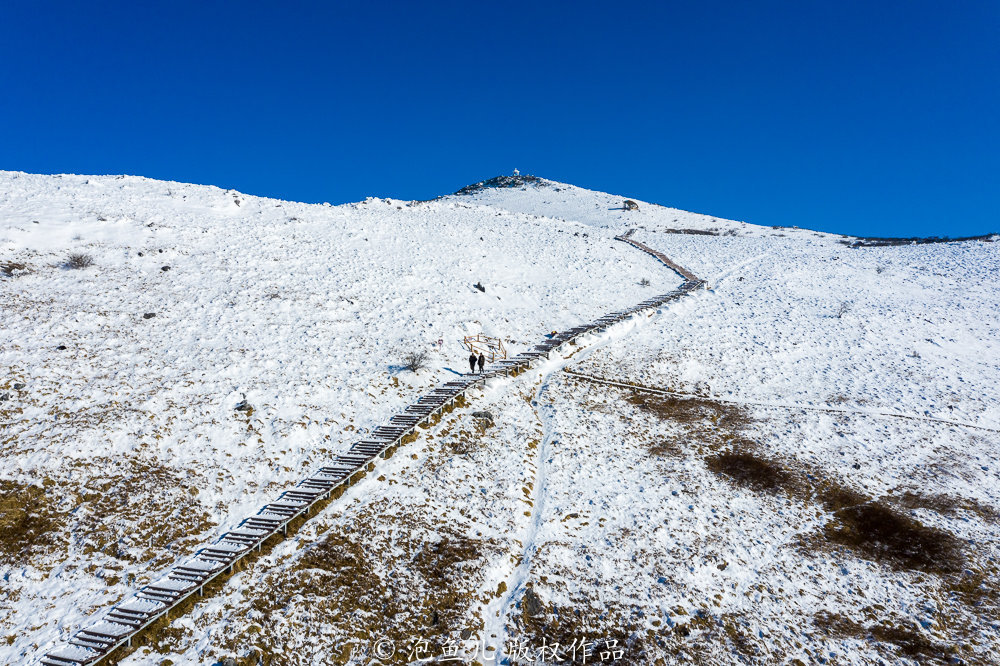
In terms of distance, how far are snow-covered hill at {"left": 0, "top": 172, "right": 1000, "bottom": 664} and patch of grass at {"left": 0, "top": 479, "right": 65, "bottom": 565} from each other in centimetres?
7

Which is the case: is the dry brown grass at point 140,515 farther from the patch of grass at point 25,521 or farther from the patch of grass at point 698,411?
the patch of grass at point 698,411

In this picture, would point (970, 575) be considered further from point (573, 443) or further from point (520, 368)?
point (520, 368)

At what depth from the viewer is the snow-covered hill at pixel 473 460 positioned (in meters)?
12.7

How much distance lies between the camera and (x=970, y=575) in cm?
1487

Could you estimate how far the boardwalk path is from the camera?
10898mm

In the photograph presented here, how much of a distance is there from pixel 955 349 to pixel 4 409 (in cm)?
4946

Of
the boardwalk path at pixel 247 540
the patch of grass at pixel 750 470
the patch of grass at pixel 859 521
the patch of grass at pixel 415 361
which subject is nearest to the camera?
the boardwalk path at pixel 247 540

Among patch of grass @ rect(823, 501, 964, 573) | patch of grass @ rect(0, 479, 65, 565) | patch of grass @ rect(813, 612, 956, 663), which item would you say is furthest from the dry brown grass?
patch of grass @ rect(823, 501, 964, 573)

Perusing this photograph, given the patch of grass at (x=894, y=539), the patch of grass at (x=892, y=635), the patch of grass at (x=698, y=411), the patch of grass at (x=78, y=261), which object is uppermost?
the patch of grass at (x=78, y=261)

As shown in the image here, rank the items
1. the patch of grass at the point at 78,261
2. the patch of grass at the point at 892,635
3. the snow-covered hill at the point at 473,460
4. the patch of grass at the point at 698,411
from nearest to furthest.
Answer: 1. the patch of grass at the point at 892,635
2. the snow-covered hill at the point at 473,460
3. the patch of grass at the point at 698,411
4. the patch of grass at the point at 78,261

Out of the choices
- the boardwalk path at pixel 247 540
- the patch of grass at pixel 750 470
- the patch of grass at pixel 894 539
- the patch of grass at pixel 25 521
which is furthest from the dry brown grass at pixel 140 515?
the patch of grass at pixel 894 539

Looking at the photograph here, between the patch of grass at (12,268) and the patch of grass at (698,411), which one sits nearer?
the patch of grass at (698,411)

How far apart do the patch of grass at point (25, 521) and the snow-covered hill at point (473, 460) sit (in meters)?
0.07

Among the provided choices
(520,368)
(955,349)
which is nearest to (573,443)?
(520,368)
